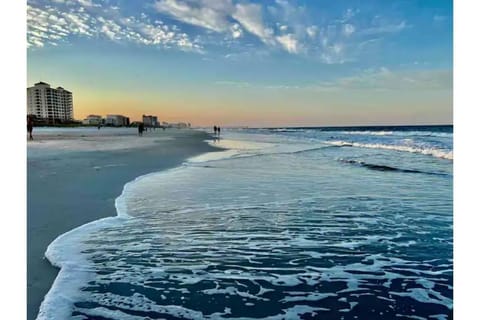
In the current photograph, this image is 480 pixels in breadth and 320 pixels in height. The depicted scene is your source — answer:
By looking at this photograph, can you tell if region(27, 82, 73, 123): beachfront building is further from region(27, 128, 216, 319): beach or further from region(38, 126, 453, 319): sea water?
region(38, 126, 453, 319): sea water

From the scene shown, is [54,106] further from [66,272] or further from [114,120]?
[66,272]

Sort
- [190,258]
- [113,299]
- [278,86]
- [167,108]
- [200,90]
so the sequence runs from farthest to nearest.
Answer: [167,108]
[278,86]
[200,90]
[190,258]
[113,299]

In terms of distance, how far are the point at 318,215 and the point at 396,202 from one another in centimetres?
199

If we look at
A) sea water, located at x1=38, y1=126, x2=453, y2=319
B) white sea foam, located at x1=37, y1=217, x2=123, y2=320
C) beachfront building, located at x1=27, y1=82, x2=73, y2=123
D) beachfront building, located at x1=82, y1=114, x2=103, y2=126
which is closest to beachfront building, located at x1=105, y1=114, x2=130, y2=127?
beachfront building, located at x1=82, y1=114, x2=103, y2=126

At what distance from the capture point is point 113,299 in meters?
2.40

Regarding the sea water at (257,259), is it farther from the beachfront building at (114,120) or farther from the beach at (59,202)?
the beachfront building at (114,120)

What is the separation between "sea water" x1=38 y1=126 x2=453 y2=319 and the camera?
91.7 inches

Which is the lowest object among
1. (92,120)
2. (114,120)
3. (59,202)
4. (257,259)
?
(257,259)

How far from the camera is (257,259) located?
3.21 metres

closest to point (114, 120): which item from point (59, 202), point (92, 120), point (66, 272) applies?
point (92, 120)

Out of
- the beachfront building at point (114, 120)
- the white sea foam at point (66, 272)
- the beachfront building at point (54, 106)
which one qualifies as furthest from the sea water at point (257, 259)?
the beachfront building at point (114, 120)

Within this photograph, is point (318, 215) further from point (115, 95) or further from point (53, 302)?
point (115, 95)

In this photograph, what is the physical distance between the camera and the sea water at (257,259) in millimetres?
2330
